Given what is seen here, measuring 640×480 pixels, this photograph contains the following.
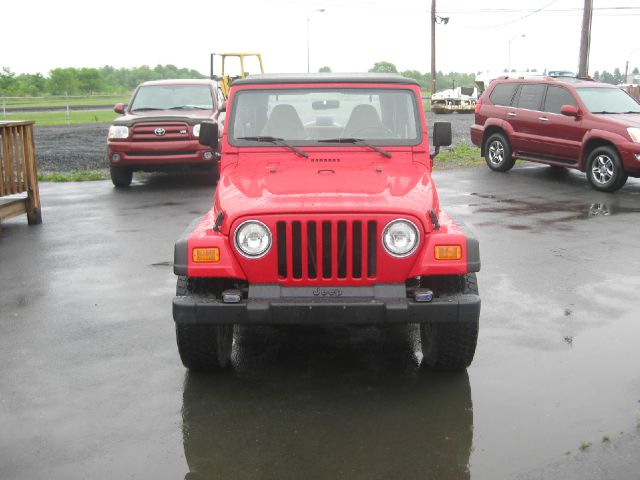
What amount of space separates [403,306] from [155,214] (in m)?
7.70

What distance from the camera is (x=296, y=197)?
4.73 meters

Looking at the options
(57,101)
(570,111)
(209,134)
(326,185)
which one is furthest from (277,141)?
(57,101)

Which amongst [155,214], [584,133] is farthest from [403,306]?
[584,133]

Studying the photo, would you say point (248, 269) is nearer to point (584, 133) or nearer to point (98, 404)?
point (98, 404)

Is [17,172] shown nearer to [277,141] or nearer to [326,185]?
[277,141]

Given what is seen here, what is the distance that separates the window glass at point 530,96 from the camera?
15031 mm

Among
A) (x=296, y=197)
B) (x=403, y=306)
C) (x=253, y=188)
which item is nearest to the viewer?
(x=403, y=306)

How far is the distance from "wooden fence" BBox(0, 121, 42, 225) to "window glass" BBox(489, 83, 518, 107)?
31.2ft

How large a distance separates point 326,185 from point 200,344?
1.29m

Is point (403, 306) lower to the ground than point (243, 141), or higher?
lower

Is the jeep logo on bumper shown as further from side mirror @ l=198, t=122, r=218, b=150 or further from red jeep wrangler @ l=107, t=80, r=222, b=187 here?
red jeep wrangler @ l=107, t=80, r=222, b=187

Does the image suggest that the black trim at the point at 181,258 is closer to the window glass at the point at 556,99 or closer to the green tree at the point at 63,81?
the window glass at the point at 556,99

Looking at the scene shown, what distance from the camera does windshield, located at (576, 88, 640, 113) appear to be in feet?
46.2

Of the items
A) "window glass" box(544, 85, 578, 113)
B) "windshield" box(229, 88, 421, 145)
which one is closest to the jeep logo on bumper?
"windshield" box(229, 88, 421, 145)
